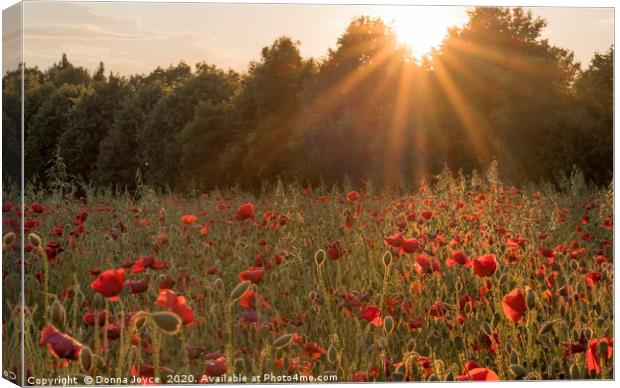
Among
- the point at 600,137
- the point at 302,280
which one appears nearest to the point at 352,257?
the point at 302,280

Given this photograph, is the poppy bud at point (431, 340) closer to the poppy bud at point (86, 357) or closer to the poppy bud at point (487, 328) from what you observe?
the poppy bud at point (487, 328)

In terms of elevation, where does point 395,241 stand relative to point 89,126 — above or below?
below

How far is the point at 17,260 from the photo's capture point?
4.16m

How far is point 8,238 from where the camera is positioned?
4234 mm

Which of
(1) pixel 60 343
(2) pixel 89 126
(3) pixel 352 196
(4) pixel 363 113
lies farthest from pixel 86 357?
(4) pixel 363 113

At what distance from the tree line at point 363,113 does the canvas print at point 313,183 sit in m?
0.01

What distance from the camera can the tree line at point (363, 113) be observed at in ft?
15.9

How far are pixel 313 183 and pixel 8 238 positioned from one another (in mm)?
1731

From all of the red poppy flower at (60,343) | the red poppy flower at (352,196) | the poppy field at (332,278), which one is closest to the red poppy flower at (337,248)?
the poppy field at (332,278)

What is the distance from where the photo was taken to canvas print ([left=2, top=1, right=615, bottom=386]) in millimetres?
4250

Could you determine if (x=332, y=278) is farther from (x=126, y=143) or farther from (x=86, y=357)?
(x=86, y=357)

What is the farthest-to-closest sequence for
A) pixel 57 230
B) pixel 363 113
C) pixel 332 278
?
pixel 363 113 → pixel 332 278 → pixel 57 230

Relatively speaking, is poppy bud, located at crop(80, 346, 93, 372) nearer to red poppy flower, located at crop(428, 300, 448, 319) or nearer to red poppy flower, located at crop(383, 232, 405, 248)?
red poppy flower, located at crop(383, 232, 405, 248)

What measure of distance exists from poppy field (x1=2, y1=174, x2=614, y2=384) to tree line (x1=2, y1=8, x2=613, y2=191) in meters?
0.16
